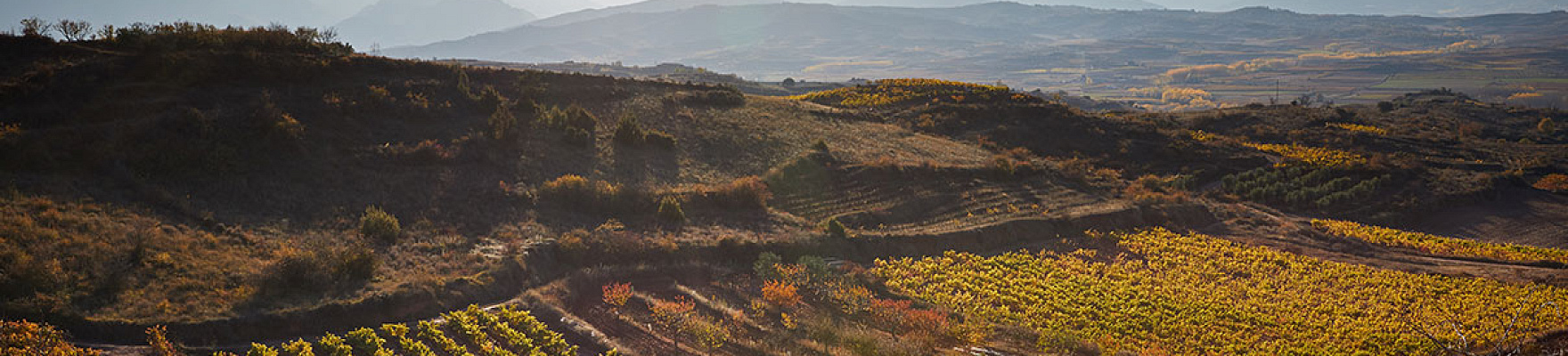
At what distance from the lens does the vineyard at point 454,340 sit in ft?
43.8

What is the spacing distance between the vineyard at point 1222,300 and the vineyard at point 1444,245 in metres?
4.71

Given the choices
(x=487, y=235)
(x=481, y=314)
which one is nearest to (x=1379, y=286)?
(x=481, y=314)

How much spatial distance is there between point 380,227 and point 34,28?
1949cm

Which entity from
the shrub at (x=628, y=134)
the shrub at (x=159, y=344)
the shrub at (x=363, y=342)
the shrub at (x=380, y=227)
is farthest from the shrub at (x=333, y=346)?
the shrub at (x=628, y=134)

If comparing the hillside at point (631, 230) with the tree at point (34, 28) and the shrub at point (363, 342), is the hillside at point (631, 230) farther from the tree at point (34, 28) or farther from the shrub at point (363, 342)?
the tree at point (34, 28)

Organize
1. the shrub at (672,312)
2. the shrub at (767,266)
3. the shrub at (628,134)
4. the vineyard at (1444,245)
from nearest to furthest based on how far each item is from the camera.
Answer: the shrub at (672,312) < the shrub at (767,266) < the vineyard at (1444,245) < the shrub at (628,134)

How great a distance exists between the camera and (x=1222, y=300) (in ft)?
65.2

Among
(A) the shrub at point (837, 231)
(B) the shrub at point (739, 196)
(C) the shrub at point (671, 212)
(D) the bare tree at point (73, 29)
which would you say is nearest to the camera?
(C) the shrub at point (671, 212)

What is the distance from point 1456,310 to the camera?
18.3m

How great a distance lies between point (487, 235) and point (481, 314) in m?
5.38

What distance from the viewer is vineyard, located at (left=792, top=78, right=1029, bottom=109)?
5134cm

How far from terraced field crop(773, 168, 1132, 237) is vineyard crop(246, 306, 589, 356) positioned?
12.9m

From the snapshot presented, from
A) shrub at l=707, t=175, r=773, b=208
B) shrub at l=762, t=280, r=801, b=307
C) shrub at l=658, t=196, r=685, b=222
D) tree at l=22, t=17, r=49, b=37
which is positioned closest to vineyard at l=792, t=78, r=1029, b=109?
shrub at l=707, t=175, r=773, b=208

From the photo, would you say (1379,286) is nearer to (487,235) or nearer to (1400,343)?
(1400,343)
